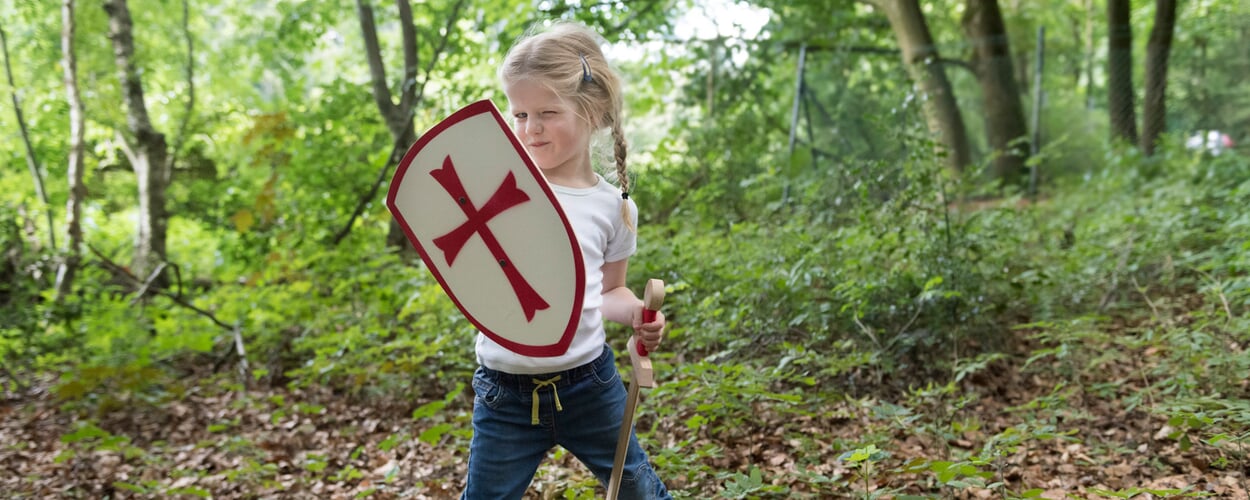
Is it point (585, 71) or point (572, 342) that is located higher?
point (585, 71)

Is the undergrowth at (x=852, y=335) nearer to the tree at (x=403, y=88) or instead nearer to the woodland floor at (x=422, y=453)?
the woodland floor at (x=422, y=453)

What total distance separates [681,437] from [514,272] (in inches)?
74.6

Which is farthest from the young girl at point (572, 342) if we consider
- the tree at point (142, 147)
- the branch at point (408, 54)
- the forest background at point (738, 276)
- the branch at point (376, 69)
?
the tree at point (142, 147)

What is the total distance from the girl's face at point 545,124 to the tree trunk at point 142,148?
6940 millimetres

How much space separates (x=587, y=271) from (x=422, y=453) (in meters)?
2.38

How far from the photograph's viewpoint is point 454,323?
4715mm

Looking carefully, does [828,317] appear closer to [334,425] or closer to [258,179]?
[334,425]

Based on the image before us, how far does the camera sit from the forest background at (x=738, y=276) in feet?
10.8

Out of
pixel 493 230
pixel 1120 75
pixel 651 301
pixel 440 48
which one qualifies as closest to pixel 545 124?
pixel 493 230

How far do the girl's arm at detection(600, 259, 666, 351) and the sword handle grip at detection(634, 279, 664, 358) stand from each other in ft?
0.05

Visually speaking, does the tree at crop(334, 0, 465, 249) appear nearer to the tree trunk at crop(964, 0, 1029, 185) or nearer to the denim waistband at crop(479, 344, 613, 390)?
the denim waistband at crop(479, 344, 613, 390)

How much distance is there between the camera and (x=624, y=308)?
2072mm

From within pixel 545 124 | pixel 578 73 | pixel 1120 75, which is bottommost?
pixel 1120 75

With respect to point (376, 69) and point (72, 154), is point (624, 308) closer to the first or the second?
point (376, 69)
